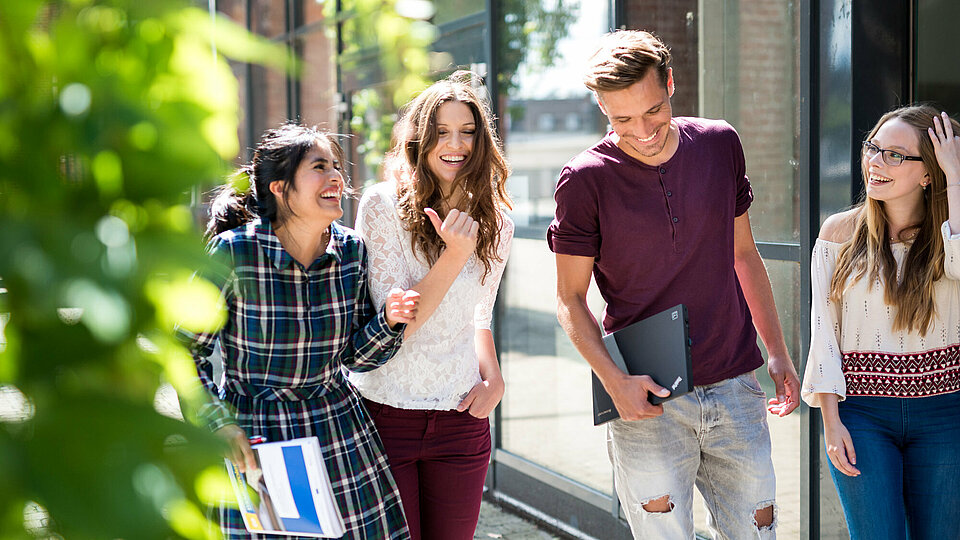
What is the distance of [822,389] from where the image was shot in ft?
9.49

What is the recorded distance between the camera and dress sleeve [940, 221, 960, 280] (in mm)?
2783

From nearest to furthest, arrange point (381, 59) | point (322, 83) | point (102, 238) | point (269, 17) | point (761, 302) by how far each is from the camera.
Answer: point (102, 238) < point (761, 302) < point (381, 59) < point (322, 83) < point (269, 17)

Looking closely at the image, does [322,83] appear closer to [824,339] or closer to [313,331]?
[313,331]

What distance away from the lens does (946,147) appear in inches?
111

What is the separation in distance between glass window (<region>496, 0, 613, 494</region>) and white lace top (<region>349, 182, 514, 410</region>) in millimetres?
1858

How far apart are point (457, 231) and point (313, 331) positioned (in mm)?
513

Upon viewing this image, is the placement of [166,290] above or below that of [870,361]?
above

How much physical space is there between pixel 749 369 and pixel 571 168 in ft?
2.52

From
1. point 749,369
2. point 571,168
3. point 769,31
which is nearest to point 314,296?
point 571,168

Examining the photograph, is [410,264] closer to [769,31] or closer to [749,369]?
[749,369]

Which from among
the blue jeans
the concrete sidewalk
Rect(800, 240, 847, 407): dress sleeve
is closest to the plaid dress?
Rect(800, 240, 847, 407): dress sleeve

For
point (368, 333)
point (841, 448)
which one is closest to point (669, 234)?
point (841, 448)

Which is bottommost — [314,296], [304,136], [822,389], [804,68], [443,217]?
[822,389]

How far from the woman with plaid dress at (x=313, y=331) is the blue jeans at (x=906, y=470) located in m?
1.35
